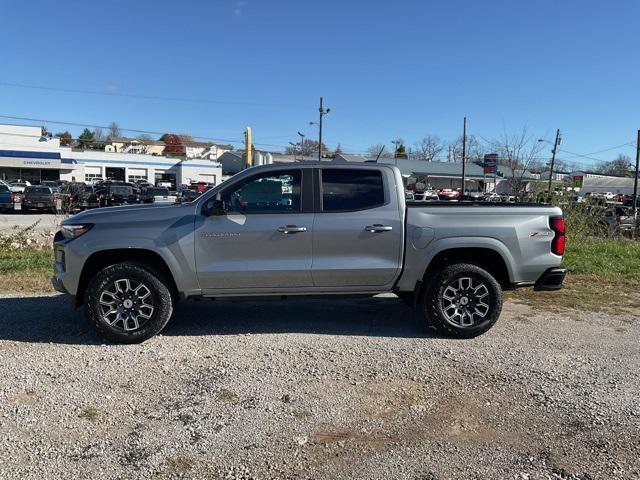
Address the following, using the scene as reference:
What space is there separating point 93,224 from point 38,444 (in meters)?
2.49

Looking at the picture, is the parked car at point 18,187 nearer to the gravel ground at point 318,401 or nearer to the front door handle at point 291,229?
the gravel ground at point 318,401

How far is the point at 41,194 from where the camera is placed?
93.4ft

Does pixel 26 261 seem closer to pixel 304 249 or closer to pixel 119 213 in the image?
pixel 119 213

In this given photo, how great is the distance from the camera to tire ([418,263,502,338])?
5629 mm

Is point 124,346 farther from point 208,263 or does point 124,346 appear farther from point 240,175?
point 240,175

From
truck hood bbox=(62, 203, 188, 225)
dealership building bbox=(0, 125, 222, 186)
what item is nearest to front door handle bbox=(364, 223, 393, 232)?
truck hood bbox=(62, 203, 188, 225)

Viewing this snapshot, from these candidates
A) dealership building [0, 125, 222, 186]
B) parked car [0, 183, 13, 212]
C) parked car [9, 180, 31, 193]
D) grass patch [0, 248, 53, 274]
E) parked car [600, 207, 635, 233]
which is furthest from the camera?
dealership building [0, 125, 222, 186]

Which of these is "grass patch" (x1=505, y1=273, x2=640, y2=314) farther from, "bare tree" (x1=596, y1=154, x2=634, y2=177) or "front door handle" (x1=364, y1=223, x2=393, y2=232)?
"bare tree" (x1=596, y1=154, x2=634, y2=177)

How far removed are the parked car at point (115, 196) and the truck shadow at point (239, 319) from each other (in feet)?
89.3

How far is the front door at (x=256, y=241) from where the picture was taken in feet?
17.8

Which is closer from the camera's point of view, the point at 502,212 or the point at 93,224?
the point at 93,224

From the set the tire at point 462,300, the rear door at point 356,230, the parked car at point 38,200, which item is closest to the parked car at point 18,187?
the parked car at point 38,200

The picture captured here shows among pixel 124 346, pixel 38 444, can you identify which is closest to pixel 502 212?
pixel 124 346

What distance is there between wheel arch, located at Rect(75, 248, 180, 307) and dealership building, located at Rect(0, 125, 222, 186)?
6227cm
